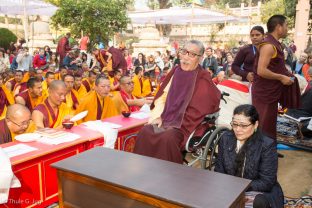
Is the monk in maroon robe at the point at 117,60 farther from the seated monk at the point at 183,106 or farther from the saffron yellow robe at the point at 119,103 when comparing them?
the seated monk at the point at 183,106

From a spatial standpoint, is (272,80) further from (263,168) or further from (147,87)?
(147,87)

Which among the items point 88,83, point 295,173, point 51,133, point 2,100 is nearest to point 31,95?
point 2,100

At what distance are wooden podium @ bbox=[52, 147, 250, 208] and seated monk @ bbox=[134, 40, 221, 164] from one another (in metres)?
0.66

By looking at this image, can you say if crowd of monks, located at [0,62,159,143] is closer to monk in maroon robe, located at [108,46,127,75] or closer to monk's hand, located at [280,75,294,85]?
monk's hand, located at [280,75,294,85]

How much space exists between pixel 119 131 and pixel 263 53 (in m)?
1.66

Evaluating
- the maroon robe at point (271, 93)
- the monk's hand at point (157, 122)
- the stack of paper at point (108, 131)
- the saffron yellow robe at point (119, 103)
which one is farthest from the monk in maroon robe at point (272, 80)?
the saffron yellow robe at point (119, 103)

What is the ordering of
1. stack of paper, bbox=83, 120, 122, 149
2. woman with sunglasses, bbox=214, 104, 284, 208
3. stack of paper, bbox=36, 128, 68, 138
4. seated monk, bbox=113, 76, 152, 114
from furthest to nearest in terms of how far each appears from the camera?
seated monk, bbox=113, 76, 152, 114, stack of paper, bbox=83, 120, 122, 149, stack of paper, bbox=36, 128, 68, 138, woman with sunglasses, bbox=214, 104, 284, 208

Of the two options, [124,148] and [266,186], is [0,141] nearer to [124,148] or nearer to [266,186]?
[124,148]

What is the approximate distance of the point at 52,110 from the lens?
145 inches

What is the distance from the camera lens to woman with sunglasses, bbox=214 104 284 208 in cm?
234

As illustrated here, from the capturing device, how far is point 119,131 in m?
3.40

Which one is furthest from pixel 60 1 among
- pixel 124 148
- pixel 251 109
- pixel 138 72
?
pixel 251 109

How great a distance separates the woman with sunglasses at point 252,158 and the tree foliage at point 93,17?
38.7 feet

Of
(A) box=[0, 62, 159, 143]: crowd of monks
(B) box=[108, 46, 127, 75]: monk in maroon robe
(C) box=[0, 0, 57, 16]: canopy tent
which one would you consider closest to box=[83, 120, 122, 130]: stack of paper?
(A) box=[0, 62, 159, 143]: crowd of monks
